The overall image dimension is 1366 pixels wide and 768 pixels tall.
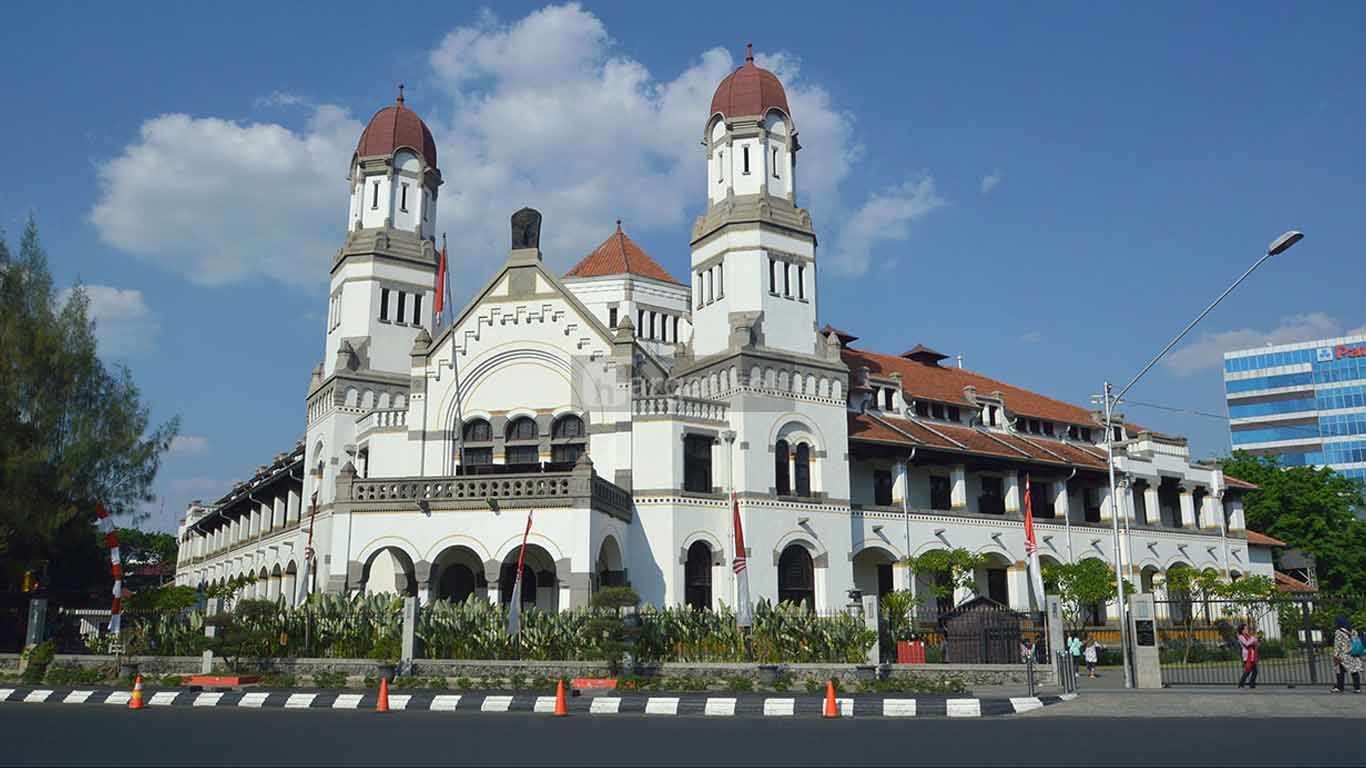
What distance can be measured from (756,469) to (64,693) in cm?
2014

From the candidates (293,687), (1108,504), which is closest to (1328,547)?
(1108,504)

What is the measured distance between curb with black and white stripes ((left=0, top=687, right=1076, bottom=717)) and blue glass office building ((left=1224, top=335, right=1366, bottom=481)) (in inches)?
3896

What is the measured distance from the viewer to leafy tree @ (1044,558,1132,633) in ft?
130

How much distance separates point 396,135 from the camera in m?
41.8

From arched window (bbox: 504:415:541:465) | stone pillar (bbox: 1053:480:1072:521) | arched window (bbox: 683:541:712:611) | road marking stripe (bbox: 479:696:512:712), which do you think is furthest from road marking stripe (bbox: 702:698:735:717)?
stone pillar (bbox: 1053:480:1072:521)

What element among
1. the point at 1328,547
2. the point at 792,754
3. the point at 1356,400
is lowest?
the point at 792,754

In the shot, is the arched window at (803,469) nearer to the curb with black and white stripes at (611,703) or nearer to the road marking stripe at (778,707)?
the curb with black and white stripes at (611,703)

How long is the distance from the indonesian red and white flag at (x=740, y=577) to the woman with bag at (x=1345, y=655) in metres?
12.8

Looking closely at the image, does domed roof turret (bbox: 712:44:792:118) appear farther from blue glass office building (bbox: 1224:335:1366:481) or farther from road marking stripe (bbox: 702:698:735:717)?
blue glass office building (bbox: 1224:335:1366:481)

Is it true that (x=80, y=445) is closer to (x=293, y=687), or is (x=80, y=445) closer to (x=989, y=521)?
(x=293, y=687)

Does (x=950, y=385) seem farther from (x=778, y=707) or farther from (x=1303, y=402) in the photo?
(x=1303, y=402)

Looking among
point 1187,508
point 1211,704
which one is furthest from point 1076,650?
point 1187,508

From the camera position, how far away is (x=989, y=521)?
42312mm

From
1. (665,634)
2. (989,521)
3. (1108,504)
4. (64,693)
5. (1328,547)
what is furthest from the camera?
(1328,547)
